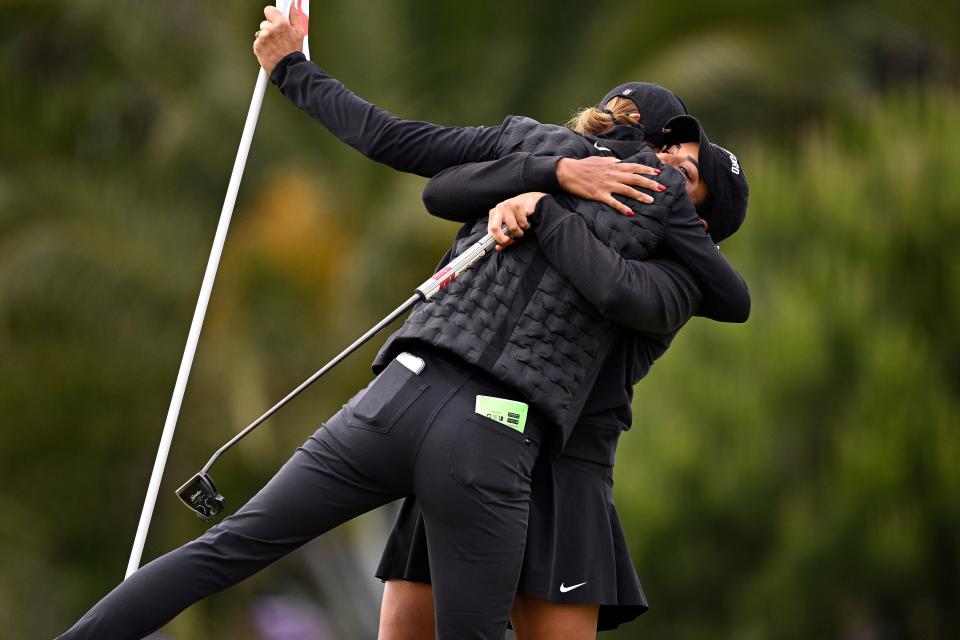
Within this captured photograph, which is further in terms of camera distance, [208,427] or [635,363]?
[208,427]

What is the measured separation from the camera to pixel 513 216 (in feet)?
13.9

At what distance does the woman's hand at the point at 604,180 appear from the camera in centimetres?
429

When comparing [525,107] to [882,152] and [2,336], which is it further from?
[2,336]

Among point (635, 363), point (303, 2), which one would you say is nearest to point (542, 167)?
point (635, 363)

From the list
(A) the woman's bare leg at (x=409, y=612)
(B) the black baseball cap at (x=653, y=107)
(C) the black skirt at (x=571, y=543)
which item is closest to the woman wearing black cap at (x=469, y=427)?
(C) the black skirt at (x=571, y=543)

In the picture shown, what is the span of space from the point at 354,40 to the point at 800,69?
11.4ft

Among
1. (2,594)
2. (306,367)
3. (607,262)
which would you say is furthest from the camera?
(2,594)

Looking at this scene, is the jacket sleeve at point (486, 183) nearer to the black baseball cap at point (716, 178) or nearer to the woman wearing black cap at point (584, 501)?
the woman wearing black cap at point (584, 501)

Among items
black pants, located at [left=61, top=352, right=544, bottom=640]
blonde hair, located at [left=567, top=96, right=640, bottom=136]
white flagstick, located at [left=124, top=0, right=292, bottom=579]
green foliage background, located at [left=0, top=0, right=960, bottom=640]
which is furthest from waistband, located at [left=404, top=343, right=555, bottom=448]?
green foliage background, located at [left=0, top=0, right=960, bottom=640]

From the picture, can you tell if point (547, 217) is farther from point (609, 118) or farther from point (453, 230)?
point (453, 230)

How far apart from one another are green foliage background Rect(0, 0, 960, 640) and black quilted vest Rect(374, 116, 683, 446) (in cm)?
694

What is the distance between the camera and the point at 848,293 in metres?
11.5

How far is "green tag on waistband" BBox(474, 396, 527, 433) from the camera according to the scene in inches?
167

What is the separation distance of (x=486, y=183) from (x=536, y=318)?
42 centimetres
